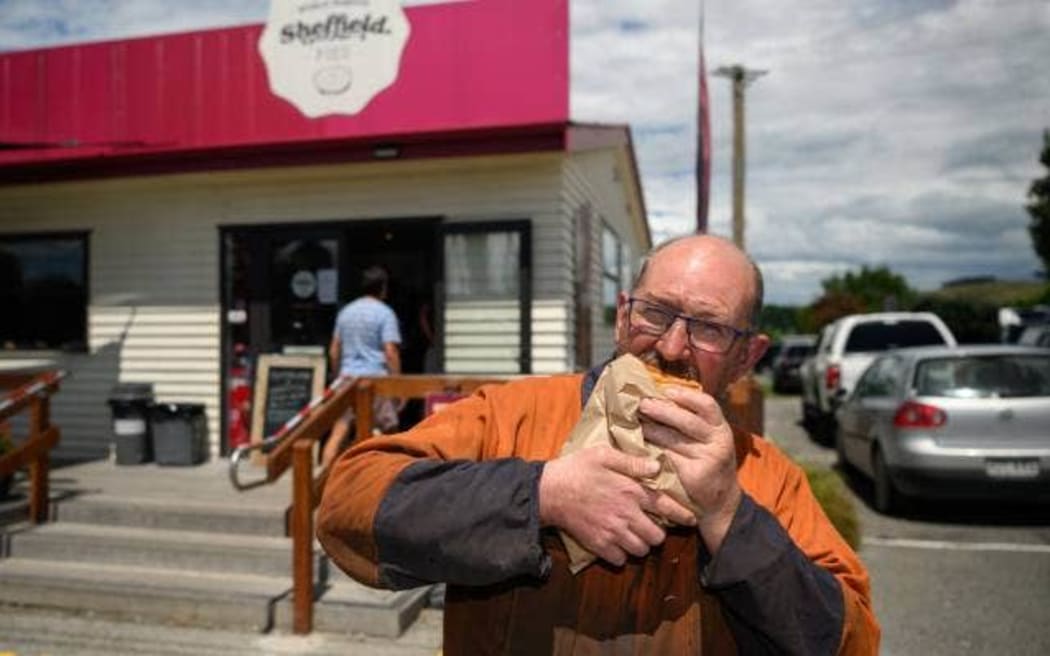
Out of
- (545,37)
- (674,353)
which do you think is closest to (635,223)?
(545,37)

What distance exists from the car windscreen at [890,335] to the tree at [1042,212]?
35.6 meters

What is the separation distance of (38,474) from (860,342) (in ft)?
34.7

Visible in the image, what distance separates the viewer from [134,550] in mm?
5719

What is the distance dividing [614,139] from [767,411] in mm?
12552

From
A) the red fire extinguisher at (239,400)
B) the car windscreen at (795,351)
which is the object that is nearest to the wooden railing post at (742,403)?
the red fire extinguisher at (239,400)

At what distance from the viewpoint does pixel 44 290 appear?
9211 mm

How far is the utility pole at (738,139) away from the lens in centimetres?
1938

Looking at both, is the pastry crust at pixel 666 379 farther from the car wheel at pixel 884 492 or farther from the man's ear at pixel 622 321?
the car wheel at pixel 884 492

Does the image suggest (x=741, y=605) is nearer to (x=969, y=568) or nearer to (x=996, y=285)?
(x=969, y=568)

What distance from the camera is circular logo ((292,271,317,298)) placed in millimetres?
8406

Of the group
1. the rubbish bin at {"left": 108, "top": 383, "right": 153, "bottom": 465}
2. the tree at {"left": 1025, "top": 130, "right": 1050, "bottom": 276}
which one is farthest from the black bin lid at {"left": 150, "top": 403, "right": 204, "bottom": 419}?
the tree at {"left": 1025, "top": 130, "right": 1050, "bottom": 276}

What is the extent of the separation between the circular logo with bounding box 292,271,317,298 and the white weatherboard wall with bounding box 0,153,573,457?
1.88 feet

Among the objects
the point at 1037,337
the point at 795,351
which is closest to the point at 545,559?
the point at 1037,337

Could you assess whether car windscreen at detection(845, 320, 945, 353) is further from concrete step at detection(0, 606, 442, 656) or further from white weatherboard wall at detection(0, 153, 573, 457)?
concrete step at detection(0, 606, 442, 656)
